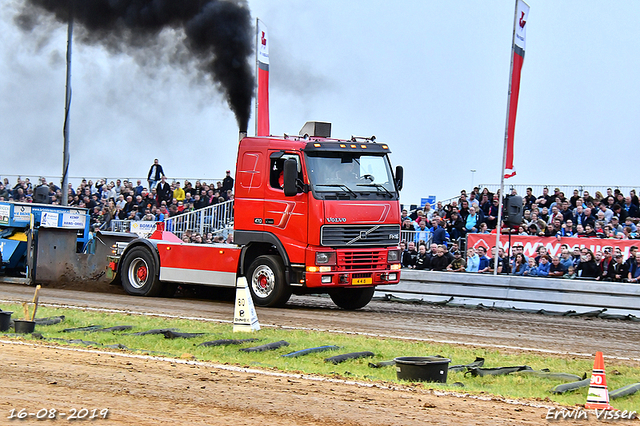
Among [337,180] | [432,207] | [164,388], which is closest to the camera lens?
[164,388]

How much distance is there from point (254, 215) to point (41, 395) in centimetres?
868

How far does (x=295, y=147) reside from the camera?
14.6 meters

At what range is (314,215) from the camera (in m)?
14.2

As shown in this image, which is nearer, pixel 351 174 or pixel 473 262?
pixel 351 174

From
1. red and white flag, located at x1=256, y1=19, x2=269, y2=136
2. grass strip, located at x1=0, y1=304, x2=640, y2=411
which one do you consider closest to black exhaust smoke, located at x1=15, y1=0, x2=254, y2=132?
red and white flag, located at x1=256, y1=19, x2=269, y2=136

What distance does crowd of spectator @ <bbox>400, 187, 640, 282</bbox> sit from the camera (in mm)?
16531

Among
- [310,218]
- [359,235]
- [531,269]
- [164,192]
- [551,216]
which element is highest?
[164,192]

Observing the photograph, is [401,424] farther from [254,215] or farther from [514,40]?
[514,40]

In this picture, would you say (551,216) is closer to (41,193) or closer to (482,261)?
(482,261)

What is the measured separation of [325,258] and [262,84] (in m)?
7.24

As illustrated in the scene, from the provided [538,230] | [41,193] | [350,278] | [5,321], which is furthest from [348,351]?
[41,193]

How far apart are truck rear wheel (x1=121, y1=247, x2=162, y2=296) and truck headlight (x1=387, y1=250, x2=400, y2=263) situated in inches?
192

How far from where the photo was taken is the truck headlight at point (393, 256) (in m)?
15.1

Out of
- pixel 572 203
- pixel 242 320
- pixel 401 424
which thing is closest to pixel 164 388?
pixel 401 424
